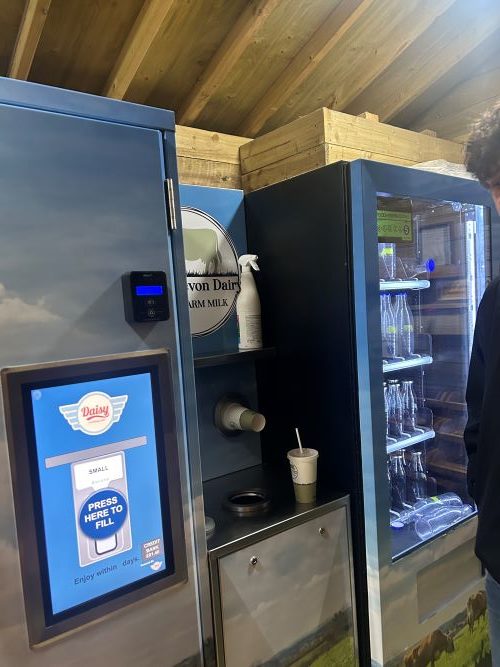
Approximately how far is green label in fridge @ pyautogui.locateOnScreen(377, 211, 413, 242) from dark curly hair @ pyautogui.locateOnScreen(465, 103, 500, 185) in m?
0.72

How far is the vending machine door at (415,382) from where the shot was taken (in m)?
1.69

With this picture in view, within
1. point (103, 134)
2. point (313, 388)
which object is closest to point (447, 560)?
point (313, 388)

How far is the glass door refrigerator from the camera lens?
1.69 metres

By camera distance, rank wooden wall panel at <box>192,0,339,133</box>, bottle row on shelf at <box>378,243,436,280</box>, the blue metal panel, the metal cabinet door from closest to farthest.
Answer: the blue metal panel
the metal cabinet door
wooden wall panel at <box>192,0,339,133</box>
bottle row on shelf at <box>378,243,436,280</box>

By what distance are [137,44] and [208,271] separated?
2.73 ft

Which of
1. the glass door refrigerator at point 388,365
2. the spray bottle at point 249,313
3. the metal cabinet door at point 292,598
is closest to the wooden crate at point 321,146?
the glass door refrigerator at point 388,365

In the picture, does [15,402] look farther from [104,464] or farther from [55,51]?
[55,51]

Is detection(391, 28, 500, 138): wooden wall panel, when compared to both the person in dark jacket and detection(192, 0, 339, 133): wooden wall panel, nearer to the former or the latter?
detection(192, 0, 339, 133): wooden wall panel

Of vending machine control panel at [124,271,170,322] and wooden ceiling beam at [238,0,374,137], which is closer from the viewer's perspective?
vending machine control panel at [124,271,170,322]

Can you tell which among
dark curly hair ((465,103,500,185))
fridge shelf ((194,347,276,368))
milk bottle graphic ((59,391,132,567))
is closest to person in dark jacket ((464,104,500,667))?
dark curly hair ((465,103,500,185))

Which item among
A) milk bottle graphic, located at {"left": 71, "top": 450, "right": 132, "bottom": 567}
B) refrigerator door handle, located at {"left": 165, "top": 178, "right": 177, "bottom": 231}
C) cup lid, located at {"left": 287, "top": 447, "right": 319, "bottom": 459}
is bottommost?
cup lid, located at {"left": 287, "top": 447, "right": 319, "bottom": 459}

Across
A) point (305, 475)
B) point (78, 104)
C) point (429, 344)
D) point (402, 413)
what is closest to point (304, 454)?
point (305, 475)

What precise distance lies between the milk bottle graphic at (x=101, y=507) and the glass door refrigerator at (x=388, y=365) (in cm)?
83

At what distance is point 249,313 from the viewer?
6.19 ft
